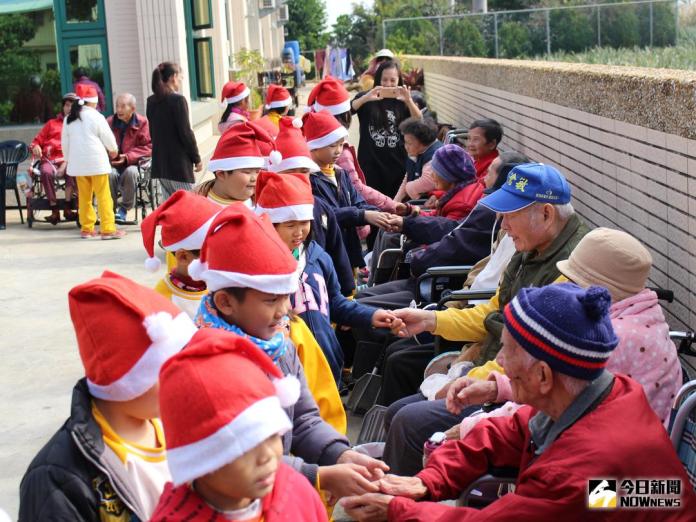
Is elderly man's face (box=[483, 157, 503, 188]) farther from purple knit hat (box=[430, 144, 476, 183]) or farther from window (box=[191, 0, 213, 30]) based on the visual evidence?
window (box=[191, 0, 213, 30])

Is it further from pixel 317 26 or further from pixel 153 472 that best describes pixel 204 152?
pixel 317 26

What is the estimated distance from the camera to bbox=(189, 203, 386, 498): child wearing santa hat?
3.25 m

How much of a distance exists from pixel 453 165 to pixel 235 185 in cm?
199

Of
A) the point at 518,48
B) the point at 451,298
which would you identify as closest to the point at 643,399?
the point at 451,298

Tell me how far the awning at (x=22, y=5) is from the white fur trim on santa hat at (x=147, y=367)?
14.6 m

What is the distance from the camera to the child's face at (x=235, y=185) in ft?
19.1

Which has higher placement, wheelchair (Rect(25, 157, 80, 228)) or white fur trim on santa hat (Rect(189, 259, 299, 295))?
white fur trim on santa hat (Rect(189, 259, 299, 295))

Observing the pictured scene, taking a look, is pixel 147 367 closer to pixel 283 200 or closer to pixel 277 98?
pixel 283 200

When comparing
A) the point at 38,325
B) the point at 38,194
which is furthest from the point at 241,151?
the point at 38,194

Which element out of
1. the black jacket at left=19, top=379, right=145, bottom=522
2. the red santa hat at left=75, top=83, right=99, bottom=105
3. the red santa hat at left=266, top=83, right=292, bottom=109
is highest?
the red santa hat at left=75, top=83, right=99, bottom=105

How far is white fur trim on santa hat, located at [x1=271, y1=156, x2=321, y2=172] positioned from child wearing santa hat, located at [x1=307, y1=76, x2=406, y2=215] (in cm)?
167

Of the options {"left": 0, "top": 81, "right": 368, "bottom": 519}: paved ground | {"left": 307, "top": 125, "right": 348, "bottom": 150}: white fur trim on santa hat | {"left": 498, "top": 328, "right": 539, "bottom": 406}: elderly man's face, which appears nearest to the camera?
{"left": 498, "top": 328, "right": 539, "bottom": 406}: elderly man's face

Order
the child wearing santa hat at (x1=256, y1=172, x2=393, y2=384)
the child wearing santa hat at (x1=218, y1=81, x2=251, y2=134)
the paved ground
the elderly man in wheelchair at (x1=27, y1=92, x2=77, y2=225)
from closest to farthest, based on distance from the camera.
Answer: the child wearing santa hat at (x1=256, y1=172, x2=393, y2=384) < the paved ground < the child wearing santa hat at (x1=218, y1=81, x2=251, y2=134) < the elderly man in wheelchair at (x1=27, y1=92, x2=77, y2=225)

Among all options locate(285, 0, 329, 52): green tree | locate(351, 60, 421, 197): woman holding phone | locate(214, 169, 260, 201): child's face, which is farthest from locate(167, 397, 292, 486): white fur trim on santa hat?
locate(285, 0, 329, 52): green tree
